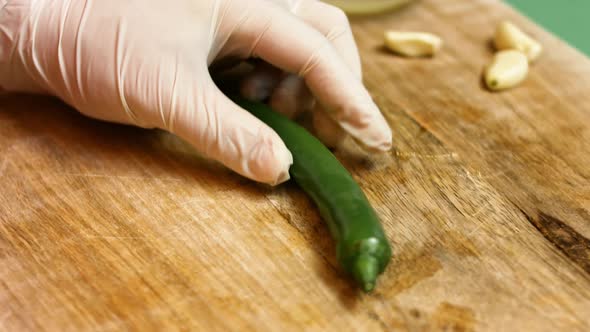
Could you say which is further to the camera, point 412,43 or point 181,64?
point 412,43

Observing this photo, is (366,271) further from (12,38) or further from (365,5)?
(365,5)

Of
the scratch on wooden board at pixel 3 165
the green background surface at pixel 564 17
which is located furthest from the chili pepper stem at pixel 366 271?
the green background surface at pixel 564 17

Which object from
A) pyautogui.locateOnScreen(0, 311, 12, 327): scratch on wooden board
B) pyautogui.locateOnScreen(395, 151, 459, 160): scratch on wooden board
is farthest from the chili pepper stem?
pyautogui.locateOnScreen(0, 311, 12, 327): scratch on wooden board

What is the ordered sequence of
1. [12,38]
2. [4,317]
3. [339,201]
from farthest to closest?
[12,38], [339,201], [4,317]

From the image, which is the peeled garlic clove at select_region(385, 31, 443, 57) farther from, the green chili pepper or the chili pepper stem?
the chili pepper stem

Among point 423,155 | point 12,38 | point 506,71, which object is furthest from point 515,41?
point 12,38
